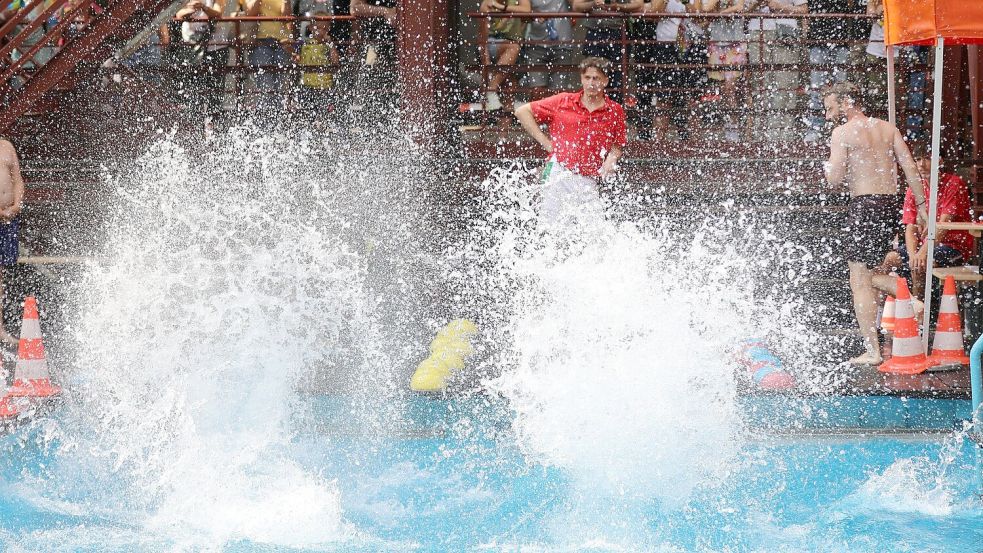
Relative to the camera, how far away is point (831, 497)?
5418 millimetres

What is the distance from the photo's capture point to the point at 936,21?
23.0 ft

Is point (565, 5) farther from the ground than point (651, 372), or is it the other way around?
point (565, 5)

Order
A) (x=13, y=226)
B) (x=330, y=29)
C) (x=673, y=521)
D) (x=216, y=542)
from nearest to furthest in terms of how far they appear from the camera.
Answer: (x=216, y=542), (x=673, y=521), (x=13, y=226), (x=330, y=29)

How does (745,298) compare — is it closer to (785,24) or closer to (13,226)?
(785,24)

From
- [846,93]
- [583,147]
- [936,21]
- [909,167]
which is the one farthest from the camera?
[583,147]

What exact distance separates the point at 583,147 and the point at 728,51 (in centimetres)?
288

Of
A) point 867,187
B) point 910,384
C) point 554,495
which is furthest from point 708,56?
point 554,495

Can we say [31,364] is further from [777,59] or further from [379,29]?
[777,59]

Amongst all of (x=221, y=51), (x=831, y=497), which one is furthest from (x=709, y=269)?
(x=221, y=51)

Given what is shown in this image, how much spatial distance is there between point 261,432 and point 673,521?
7.81ft

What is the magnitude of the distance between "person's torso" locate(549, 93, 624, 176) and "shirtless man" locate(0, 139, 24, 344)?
416 cm

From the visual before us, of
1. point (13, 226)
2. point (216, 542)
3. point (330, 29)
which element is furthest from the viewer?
→ point (330, 29)

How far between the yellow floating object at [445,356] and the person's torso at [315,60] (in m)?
2.86

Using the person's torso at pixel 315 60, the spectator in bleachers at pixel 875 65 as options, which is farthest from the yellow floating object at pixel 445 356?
the spectator in bleachers at pixel 875 65
